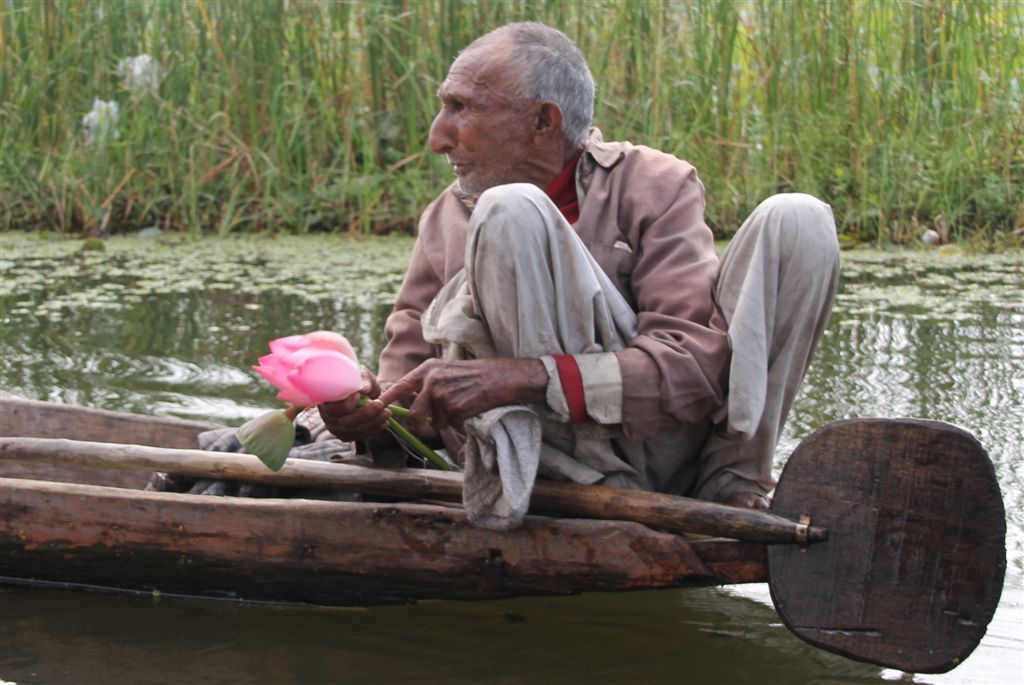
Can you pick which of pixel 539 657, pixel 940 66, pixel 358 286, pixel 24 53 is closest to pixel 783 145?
pixel 940 66

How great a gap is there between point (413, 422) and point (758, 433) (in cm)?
66

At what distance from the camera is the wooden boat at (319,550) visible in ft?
7.91

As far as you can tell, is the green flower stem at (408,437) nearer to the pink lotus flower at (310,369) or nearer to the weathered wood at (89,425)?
the pink lotus flower at (310,369)

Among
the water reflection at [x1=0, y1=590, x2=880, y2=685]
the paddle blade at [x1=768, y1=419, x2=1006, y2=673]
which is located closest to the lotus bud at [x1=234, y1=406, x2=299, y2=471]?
the water reflection at [x1=0, y1=590, x2=880, y2=685]

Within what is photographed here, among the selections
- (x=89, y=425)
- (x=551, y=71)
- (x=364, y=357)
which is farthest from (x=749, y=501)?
(x=364, y=357)

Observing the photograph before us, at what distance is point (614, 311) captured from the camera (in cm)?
253

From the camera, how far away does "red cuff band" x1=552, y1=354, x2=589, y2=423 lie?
2.41 metres

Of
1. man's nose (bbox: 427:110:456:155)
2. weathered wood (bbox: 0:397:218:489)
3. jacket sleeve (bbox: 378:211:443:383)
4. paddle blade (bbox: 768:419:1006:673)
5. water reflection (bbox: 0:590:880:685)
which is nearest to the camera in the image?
paddle blade (bbox: 768:419:1006:673)

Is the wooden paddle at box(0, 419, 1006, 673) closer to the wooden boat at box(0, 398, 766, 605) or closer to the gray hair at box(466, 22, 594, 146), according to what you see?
the wooden boat at box(0, 398, 766, 605)

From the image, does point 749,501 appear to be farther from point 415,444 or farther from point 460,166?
point 460,166

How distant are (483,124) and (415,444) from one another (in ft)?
1.99

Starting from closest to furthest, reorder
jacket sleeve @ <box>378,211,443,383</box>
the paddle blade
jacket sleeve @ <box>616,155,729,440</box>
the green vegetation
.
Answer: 1. the paddle blade
2. jacket sleeve @ <box>616,155,729,440</box>
3. jacket sleeve @ <box>378,211,443,383</box>
4. the green vegetation

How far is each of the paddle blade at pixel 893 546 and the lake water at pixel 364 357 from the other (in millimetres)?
242

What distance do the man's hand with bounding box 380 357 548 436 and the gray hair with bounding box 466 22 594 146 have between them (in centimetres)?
52
